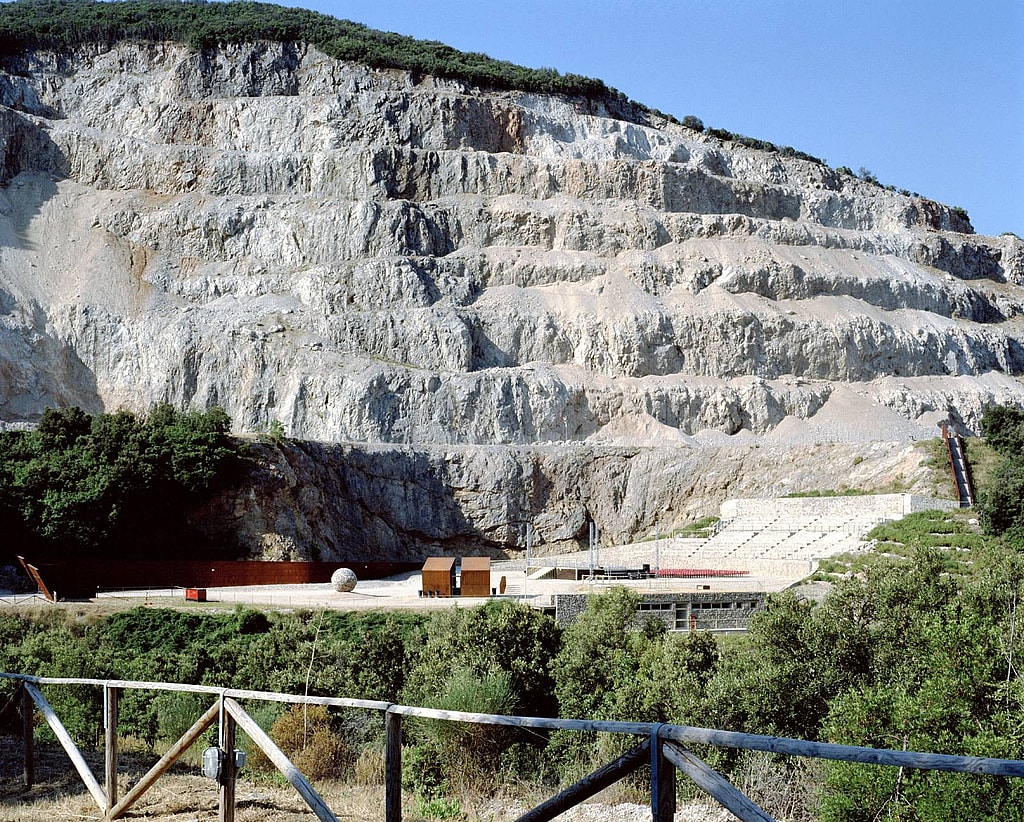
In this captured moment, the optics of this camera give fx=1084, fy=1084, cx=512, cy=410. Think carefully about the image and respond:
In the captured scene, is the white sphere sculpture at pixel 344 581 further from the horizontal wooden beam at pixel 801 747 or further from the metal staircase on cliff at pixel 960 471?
the horizontal wooden beam at pixel 801 747

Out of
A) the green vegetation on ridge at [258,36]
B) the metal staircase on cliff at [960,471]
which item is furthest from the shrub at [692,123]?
the metal staircase on cliff at [960,471]

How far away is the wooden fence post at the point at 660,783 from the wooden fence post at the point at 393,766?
1875 millimetres

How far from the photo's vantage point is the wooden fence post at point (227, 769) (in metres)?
Answer: 7.35

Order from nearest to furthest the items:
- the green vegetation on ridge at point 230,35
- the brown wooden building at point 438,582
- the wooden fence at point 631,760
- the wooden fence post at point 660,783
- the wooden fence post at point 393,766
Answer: the wooden fence at point 631,760, the wooden fence post at point 660,783, the wooden fence post at point 393,766, the brown wooden building at point 438,582, the green vegetation on ridge at point 230,35

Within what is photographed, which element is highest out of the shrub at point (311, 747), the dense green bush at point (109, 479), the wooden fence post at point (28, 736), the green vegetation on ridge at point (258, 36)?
the green vegetation on ridge at point (258, 36)

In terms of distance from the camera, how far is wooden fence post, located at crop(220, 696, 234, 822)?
7352 mm

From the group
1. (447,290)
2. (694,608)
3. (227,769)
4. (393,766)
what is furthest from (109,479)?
(393,766)

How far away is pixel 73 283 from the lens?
67750mm

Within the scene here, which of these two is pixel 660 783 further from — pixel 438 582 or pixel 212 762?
pixel 438 582

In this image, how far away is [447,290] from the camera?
70.3 m

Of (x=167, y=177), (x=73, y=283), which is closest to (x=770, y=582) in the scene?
(x=73, y=283)

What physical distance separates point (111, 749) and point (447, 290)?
206ft

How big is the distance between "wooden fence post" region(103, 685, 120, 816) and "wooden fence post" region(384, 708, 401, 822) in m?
3.01

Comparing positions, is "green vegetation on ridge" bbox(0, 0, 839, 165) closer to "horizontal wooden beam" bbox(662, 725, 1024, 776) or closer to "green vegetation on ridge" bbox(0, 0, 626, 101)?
"green vegetation on ridge" bbox(0, 0, 626, 101)
